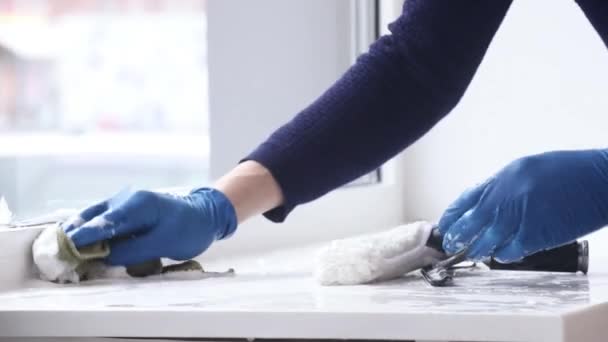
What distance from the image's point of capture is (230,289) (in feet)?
3.97

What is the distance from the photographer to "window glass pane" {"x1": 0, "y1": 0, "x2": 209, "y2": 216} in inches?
72.9

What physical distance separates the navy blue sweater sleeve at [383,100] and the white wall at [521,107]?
0.55 meters

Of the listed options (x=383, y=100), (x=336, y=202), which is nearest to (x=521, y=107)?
(x=336, y=202)

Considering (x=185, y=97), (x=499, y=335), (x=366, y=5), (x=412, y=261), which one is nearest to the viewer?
(x=499, y=335)

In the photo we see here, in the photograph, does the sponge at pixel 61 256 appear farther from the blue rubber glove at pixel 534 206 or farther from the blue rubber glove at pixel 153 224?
the blue rubber glove at pixel 534 206

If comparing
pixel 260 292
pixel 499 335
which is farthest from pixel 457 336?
pixel 260 292

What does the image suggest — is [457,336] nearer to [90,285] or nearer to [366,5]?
[90,285]

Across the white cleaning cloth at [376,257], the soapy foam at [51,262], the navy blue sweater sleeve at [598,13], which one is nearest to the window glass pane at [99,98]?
the soapy foam at [51,262]

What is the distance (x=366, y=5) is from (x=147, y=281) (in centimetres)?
108

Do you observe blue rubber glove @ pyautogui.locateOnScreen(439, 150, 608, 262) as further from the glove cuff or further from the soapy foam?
the soapy foam

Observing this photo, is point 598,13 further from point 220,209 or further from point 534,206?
point 220,209

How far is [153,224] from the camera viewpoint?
130 centimetres

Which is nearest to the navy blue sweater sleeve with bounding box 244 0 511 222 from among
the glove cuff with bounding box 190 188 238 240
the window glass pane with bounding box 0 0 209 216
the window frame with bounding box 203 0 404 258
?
the glove cuff with bounding box 190 188 238 240

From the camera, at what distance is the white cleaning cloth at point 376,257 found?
123cm
